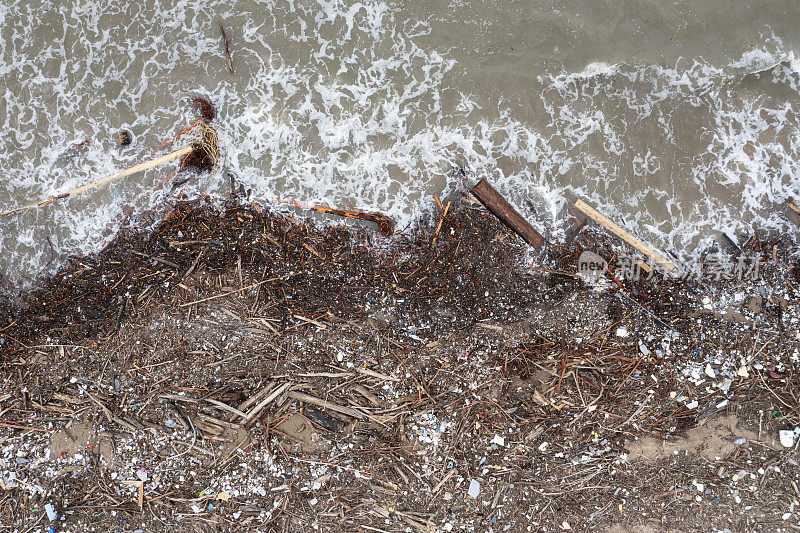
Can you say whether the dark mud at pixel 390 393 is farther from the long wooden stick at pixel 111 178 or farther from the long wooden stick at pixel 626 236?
the long wooden stick at pixel 111 178

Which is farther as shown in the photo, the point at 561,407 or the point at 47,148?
the point at 47,148

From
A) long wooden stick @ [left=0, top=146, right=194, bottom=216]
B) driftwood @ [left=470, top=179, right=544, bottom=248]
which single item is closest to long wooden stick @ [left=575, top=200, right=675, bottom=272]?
driftwood @ [left=470, top=179, right=544, bottom=248]

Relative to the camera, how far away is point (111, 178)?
217 inches

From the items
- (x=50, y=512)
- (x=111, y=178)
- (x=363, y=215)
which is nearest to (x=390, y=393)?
(x=363, y=215)

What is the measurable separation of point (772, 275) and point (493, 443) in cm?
415

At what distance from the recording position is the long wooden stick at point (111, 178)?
5.50 m

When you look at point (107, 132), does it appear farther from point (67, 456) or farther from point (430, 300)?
point (430, 300)

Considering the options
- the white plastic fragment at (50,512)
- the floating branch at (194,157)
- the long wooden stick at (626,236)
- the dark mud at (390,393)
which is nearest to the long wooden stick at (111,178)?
the floating branch at (194,157)

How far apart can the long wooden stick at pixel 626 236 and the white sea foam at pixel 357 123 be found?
7.3 inches

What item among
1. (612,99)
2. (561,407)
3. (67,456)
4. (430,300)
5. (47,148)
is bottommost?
(67,456)

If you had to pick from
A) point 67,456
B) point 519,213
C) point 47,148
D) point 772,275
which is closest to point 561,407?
point 519,213

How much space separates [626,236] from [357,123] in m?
3.81

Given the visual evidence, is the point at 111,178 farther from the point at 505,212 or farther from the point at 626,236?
the point at 626,236

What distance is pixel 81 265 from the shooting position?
5422 mm
